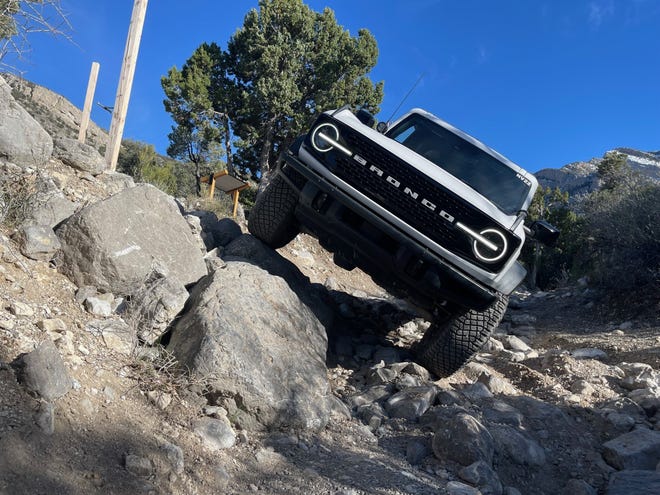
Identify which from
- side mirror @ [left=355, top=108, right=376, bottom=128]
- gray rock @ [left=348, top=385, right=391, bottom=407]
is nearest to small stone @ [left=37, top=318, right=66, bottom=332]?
gray rock @ [left=348, top=385, right=391, bottom=407]

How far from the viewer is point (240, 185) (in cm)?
880

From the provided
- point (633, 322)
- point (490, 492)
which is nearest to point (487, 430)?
point (490, 492)

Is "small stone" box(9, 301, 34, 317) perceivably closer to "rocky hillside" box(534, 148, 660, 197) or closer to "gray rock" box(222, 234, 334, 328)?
"gray rock" box(222, 234, 334, 328)

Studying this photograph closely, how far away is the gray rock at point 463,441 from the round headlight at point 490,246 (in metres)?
1.16

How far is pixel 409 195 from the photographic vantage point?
3.82 meters

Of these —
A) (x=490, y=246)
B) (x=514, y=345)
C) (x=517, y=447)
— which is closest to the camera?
(x=517, y=447)

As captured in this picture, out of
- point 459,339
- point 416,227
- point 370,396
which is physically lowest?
point 370,396

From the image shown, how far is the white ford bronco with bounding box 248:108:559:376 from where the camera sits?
12.3ft

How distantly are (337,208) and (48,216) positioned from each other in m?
2.05

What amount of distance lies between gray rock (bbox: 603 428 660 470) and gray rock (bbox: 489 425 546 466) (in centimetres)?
46

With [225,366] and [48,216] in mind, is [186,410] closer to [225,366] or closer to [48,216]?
[225,366]

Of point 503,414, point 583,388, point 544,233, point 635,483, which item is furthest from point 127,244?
point 583,388

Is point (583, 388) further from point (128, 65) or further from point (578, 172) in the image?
point (578, 172)

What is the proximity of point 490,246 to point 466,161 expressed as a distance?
143cm
